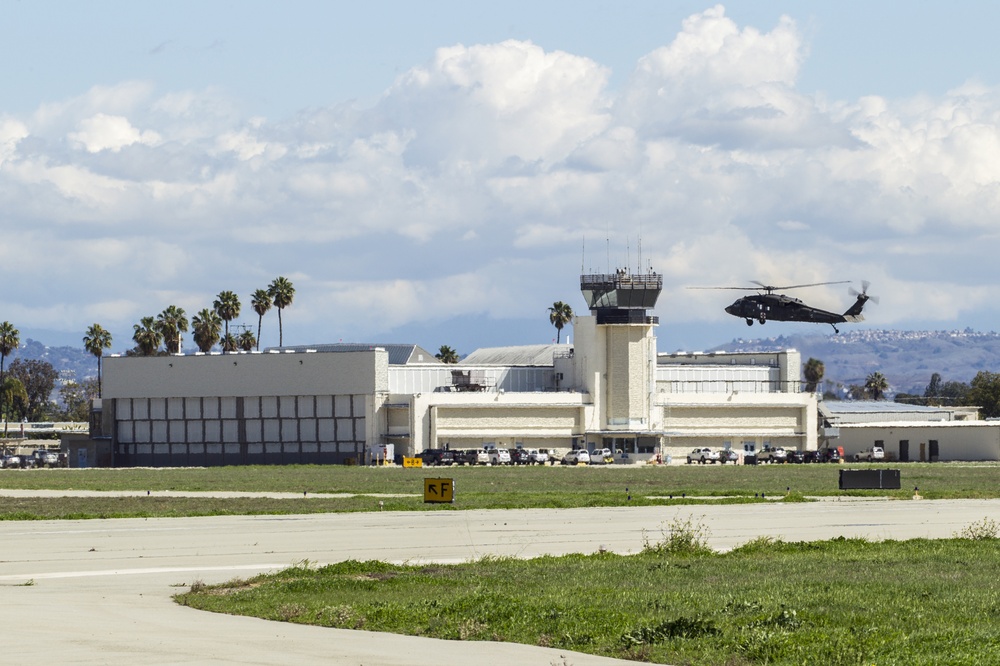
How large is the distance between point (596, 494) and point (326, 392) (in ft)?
258

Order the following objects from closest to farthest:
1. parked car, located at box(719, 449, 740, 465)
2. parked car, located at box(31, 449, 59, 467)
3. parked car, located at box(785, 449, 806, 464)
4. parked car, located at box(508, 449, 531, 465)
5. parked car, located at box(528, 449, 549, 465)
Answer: parked car, located at box(508, 449, 531, 465)
parked car, located at box(528, 449, 549, 465)
parked car, located at box(785, 449, 806, 464)
parked car, located at box(31, 449, 59, 467)
parked car, located at box(719, 449, 740, 465)

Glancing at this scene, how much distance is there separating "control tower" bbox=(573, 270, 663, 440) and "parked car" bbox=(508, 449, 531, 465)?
423 inches

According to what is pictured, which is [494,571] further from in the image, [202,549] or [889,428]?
[889,428]

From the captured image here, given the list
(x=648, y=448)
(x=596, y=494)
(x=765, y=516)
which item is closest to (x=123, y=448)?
(x=648, y=448)

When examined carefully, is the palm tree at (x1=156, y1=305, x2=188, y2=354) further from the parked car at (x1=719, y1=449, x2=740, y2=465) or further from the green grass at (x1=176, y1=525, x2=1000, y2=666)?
the green grass at (x1=176, y1=525, x2=1000, y2=666)

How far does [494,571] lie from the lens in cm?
2517

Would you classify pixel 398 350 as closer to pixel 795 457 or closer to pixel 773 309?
pixel 795 457

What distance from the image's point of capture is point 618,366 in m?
144

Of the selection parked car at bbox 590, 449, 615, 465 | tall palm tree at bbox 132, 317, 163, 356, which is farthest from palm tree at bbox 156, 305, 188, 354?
parked car at bbox 590, 449, 615, 465

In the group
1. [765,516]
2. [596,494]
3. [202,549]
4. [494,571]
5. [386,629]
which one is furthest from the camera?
[596,494]

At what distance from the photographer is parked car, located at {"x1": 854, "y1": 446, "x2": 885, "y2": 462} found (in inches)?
5571

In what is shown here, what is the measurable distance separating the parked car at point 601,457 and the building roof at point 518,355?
28.3 meters

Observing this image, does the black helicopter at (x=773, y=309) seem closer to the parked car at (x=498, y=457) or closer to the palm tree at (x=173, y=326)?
the parked car at (x=498, y=457)

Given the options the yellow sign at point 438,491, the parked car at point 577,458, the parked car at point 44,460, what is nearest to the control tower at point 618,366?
the parked car at point 577,458
